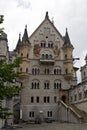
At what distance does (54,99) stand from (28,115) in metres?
8.16

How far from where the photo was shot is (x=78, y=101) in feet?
210

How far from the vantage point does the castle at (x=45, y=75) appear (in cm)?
6894

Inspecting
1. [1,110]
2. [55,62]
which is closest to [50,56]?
[55,62]

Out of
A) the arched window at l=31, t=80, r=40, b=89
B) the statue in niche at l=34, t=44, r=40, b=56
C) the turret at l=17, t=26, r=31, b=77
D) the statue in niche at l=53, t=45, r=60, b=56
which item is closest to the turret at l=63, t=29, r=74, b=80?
the statue in niche at l=53, t=45, r=60, b=56

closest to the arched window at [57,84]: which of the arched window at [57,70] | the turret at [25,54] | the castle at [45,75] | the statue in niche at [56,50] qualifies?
the castle at [45,75]

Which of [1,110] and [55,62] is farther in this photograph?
[55,62]

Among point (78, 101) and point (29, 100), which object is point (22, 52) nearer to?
point (29, 100)

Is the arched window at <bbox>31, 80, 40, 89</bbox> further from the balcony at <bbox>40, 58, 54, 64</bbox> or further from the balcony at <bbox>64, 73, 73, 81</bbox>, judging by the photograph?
the balcony at <bbox>64, 73, 73, 81</bbox>

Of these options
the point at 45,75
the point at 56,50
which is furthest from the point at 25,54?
the point at 56,50

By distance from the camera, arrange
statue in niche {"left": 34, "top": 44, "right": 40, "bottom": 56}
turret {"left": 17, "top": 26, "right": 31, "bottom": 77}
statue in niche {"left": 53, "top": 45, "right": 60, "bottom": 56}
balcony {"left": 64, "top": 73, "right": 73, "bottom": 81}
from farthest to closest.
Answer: statue in niche {"left": 53, "top": 45, "right": 60, "bottom": 56}
statue in niche {"left": 34, "top": 44, "right": 40, "bottom": 56}
balcony {"left": 64, "top": 73, "right": 73, "bottom": 81}
turret {"left": 17, "top": 26, "right": 31, "bottom": 77}

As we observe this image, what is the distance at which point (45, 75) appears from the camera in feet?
235

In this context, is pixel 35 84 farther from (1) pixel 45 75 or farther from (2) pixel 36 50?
(2) pixel 36 50

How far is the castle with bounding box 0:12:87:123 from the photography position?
226 ft

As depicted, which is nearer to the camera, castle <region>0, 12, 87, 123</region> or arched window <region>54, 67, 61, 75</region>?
castle <region>0, 12, 87, 123</region>
